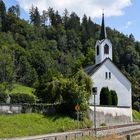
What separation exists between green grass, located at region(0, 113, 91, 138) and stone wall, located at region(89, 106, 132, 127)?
6931 millimetres

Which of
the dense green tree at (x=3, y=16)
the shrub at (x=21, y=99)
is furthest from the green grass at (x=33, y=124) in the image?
the dense green tree at (x=3, y=16)

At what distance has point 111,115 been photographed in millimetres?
60531

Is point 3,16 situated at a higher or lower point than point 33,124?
higher

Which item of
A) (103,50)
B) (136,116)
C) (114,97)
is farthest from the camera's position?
(103,50)

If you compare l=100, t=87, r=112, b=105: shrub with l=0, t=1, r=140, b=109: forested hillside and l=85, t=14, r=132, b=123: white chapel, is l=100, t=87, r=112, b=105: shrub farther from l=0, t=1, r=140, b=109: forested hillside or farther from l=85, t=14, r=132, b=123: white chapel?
l=0, t=1, r=140, b=109: forested hillside

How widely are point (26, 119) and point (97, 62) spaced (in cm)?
3380

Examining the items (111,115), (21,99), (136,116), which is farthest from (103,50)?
(21,99)

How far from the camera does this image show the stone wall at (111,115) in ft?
187

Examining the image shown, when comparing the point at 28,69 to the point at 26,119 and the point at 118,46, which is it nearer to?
the point at 118,46

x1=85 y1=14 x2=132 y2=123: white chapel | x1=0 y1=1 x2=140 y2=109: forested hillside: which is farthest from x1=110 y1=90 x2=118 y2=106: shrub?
x1=0 y1=1 x2=140 y2=109: forested hillside

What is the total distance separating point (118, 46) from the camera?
147m

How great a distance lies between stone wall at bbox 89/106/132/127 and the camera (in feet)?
187

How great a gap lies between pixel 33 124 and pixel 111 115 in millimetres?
20039

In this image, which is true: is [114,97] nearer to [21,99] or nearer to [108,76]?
[108,76]
